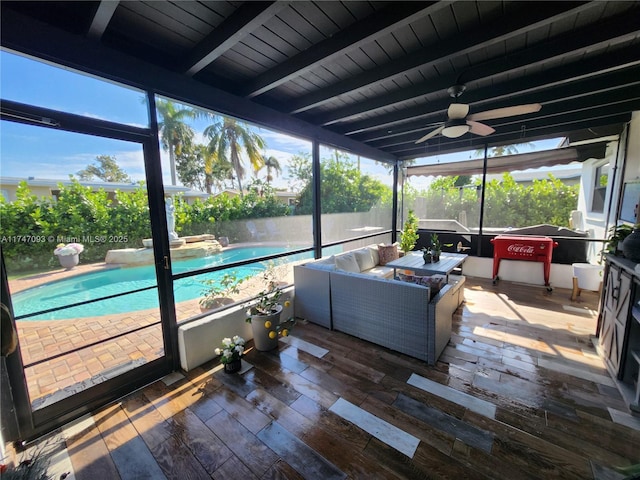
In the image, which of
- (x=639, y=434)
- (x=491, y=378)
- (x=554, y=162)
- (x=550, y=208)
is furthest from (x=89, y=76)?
(x=550, y=208)

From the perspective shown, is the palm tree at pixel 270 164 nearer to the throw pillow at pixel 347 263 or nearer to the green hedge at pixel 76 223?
the green hedge at pixel 76 223

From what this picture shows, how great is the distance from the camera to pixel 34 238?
1737 mm

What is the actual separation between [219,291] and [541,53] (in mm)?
3704

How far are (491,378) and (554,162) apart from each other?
167 inches

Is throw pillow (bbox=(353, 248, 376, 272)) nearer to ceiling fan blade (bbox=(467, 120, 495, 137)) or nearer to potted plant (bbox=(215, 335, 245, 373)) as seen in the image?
ceiling fan blade (bbox=(467, 120, 495, 137))

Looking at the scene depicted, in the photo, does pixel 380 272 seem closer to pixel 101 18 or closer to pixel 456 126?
pixel 456 126

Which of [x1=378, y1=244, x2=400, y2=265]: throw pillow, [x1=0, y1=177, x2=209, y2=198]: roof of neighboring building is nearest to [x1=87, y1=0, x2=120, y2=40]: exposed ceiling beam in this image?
[x1=0, y1=177, x2=209, y2=198]: roof of neighboring building

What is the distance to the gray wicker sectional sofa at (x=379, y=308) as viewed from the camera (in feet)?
8.05

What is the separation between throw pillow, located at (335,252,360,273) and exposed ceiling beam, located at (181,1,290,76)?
2869 mm

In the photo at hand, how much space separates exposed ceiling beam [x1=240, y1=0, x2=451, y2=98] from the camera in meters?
1.59

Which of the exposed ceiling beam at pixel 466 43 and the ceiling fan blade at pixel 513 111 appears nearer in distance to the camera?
the exposed ceiling beam at pixel 466 43

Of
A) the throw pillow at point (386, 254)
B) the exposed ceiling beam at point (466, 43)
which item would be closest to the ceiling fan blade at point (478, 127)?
the exposed ceiling beam at point (466, 43)

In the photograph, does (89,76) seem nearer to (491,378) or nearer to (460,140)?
(491,378)

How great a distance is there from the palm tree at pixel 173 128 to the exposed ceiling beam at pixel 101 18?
1.79 feet
